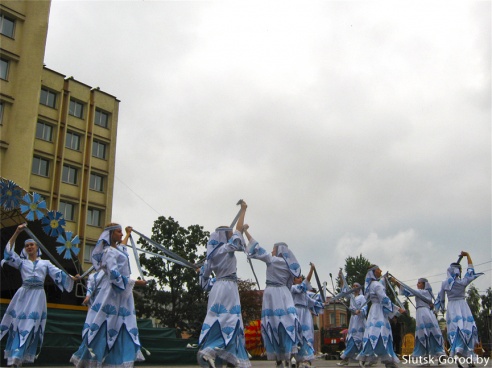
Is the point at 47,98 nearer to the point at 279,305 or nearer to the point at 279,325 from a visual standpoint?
the point at 279,305

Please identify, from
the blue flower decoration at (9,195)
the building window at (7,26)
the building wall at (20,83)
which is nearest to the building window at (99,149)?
the building wall at (20,83)

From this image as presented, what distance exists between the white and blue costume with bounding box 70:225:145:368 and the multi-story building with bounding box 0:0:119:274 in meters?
20.2

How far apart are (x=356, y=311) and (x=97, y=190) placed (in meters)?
24.7

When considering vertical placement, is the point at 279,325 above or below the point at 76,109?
below

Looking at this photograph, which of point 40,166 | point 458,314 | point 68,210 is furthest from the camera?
point 68,210

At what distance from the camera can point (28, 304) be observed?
337 inches


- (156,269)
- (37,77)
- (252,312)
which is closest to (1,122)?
(37,77)

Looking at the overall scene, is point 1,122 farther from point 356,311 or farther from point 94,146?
point 356,311

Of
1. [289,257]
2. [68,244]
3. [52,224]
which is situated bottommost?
[289,257]

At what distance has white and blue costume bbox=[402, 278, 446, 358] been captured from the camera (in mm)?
11516

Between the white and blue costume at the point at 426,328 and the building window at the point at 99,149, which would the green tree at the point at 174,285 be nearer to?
the building window at the point at 99,149

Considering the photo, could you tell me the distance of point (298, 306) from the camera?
1097cm

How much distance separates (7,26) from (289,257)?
25.1 m

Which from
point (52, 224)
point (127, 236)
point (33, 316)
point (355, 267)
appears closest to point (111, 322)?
point (127, 236)
